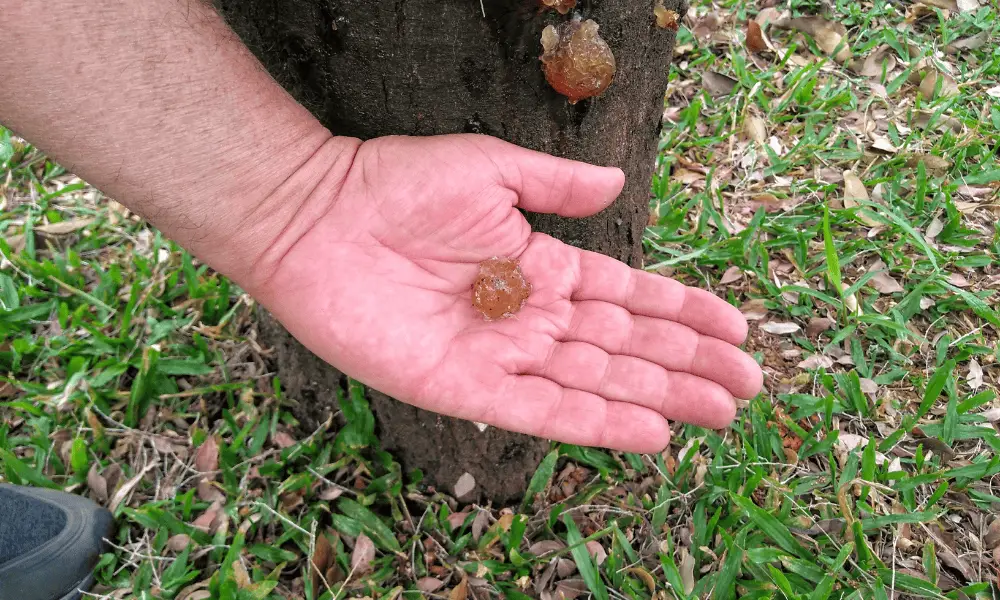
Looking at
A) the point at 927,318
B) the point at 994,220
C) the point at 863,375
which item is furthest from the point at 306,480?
the point at 994,220

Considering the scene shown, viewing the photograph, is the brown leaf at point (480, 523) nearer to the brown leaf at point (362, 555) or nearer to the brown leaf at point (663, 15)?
the brown leaf at point (362, 555)

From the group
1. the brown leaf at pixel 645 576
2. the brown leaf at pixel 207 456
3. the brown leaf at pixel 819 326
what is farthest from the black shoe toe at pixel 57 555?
the brown leaf at pixel 819 326

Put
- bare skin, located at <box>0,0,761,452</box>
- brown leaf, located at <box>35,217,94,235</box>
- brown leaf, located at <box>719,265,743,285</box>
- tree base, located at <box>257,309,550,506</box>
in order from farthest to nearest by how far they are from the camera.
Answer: brown leaf, located at <box>35,217,94,235</box> → brown leaf, located at <box>719,265,743,285</box> → tree base, located at <box>257,309,550,506</box> → bare skin, located at <box>0,0,761,452</box>

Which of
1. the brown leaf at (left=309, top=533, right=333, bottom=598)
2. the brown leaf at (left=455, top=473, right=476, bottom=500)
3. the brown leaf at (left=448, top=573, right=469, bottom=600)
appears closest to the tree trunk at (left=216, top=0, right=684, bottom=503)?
the brown leaf at (left=455, top=473, right=476, bottom=500)

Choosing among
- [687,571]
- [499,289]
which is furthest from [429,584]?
[499,289]

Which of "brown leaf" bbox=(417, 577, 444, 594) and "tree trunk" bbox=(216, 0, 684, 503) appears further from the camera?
"brown leaf" bbox=(417, 577, 444, 594)

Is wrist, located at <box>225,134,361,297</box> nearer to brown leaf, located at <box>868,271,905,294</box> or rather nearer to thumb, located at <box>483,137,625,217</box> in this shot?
thumb, located at <box>483,137,625,217</box>
